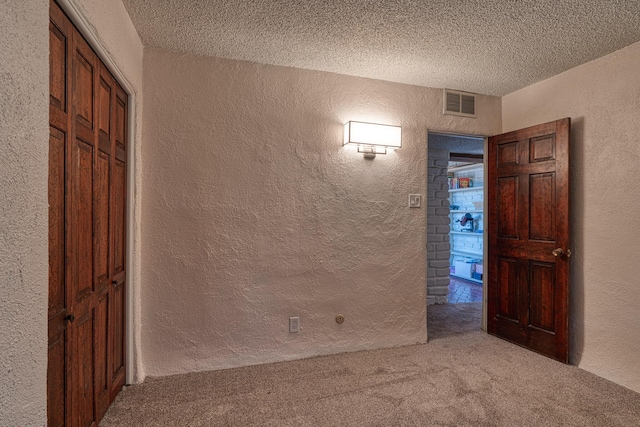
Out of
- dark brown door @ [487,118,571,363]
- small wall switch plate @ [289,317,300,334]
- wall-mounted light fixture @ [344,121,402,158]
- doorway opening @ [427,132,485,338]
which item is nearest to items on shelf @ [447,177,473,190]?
doorway opening @ [427,132,485,338]

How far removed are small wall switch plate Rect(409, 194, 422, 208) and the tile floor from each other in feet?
7.08

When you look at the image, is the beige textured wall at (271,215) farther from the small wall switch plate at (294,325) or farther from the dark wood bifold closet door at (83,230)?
the dark wood bifold closet door at (83,230)

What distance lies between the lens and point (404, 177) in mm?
2957

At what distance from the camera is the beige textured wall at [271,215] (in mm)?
2385

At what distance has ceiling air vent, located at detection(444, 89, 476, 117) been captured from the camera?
3067 millimetres

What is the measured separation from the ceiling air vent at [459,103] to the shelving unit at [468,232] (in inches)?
130

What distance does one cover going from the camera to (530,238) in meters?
2.87

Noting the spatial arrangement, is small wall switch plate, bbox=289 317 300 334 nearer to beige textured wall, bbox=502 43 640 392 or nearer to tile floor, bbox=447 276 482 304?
beige textured wall, bbox=502 43 640 392

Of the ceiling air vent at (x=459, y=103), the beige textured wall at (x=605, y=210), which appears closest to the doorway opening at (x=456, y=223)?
the ceiling air vent at (x=459, y=103)

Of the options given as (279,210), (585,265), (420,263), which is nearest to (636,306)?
(585,265)

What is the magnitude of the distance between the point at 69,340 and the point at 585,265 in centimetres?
317

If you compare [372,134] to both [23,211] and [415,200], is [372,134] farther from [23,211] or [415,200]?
[23,211]

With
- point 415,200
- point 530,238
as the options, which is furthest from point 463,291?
point 415,200

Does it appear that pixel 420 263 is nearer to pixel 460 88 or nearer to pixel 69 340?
pixel 460 88
